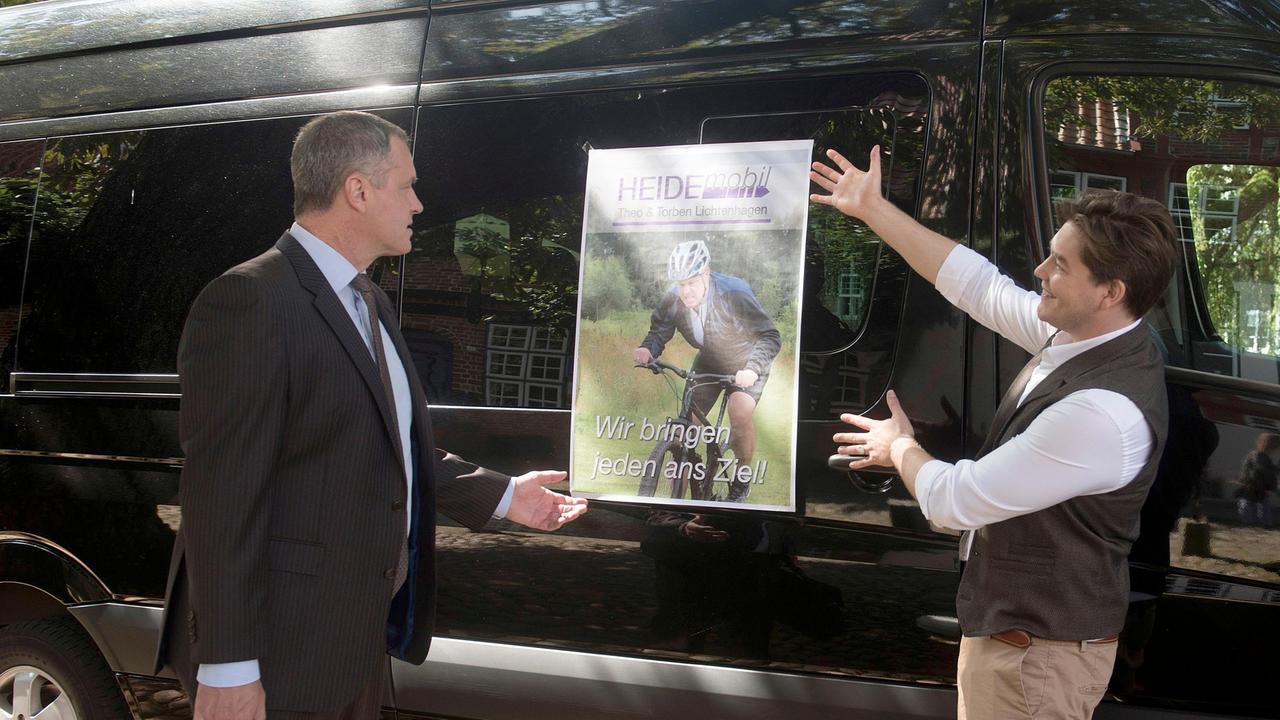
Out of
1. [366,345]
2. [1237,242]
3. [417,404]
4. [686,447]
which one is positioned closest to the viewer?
[366,345]

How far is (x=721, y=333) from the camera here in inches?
107

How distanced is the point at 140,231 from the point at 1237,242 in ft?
9.77

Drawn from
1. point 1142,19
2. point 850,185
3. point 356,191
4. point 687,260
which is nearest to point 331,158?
point 356,191

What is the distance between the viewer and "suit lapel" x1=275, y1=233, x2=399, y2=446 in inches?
81.7

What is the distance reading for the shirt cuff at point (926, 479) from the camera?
84.7 inches

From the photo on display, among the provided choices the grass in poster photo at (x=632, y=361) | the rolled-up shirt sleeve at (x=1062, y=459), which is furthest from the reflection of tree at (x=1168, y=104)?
the rolled-up shirt sleeve at (x=1062, y=459)

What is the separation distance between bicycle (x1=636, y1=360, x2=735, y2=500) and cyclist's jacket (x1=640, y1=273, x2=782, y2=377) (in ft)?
0.14

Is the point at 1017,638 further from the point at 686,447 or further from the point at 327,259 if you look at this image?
the point at 327,259

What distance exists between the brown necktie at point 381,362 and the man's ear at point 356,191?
0.48 ft

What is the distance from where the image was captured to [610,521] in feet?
9.27

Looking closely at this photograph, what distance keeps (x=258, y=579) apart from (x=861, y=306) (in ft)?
4.80

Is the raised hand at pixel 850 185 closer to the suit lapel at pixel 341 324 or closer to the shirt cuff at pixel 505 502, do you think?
the shirt cuff at pixel 505 502

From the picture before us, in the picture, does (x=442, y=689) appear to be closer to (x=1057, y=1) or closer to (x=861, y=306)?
(x=861, y=306)

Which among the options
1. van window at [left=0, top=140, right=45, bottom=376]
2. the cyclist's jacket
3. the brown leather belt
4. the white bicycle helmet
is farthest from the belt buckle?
van window at [left=0, top=140, right=45, bottom=376]
